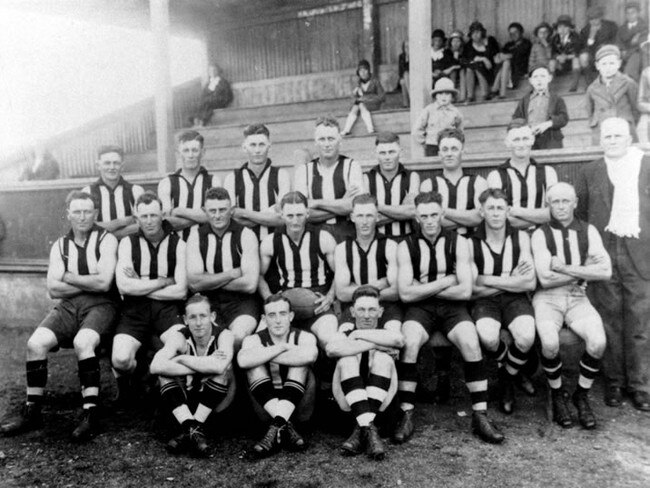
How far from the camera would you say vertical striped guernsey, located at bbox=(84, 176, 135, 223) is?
5.20m

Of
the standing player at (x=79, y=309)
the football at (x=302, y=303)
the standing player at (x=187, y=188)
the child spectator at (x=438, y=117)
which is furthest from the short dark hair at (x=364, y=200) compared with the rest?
the standing player at (x=79, y=309)

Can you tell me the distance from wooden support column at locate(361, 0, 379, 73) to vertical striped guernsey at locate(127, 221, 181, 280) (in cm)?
634

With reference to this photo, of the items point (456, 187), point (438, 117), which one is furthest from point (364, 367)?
point (438, 117)

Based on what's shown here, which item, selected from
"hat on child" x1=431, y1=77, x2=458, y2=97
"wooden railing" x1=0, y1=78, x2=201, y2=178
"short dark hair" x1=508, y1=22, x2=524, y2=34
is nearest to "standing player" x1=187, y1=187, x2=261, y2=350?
"hat on child" x1=431, y1=77, x2=458, y2=97

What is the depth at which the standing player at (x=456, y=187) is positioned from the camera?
15.2ft

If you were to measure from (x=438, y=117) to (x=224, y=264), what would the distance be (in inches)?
102

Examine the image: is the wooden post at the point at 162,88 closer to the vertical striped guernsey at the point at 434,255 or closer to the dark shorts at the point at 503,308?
the vertical striped guernsey at the point at 434,255

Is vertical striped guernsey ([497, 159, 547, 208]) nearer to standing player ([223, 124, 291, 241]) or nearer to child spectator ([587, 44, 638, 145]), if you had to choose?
child spectator ([587, 44, 638, 145])

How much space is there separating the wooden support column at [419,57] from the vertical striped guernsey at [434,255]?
1.65 metres

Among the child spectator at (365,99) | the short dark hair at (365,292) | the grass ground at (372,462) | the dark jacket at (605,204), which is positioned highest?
the child spectator at (365,99)

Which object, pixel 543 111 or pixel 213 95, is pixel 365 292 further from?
pixel 213 95

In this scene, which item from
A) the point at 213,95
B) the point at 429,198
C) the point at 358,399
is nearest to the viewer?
the point at 358,399

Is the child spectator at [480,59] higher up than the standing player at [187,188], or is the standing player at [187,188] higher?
the child spectator at [480,59]

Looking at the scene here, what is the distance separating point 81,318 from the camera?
4.51 meters
